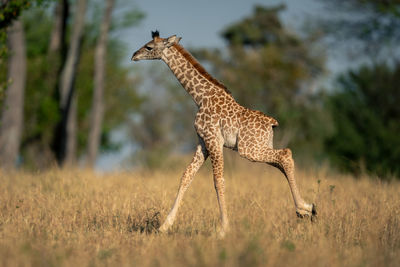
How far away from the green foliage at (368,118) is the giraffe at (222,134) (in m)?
12.4

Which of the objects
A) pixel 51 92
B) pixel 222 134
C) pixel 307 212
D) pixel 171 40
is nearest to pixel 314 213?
pixel 307 212

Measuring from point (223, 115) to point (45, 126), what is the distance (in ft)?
70.7

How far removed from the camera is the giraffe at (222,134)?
22.9 ft

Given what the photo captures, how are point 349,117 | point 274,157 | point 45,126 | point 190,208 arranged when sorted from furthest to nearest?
point 45,126
point 349,117
point 190,208
point 274,157

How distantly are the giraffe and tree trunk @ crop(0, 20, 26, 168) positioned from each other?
9478mm

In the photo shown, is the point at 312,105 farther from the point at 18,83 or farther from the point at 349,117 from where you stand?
the point at 18,83

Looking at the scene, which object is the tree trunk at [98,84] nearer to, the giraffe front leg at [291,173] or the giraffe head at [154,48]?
the giraffe head at [154,48]

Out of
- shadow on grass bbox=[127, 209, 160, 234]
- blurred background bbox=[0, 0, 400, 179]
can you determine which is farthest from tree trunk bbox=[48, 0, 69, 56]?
shadow on grass bbox=[127, 209, 160, 234]

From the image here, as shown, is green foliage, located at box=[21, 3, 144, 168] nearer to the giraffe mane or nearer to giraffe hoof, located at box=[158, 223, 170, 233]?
the giraffe mane

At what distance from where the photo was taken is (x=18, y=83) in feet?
51.6

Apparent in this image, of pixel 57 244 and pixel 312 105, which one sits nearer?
pixel 57 244

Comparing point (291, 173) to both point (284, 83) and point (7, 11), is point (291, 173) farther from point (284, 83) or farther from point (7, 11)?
point (284, 83)

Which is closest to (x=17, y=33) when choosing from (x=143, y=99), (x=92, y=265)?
(x=92, y=265)

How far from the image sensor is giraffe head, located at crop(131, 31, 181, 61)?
25.0ft
